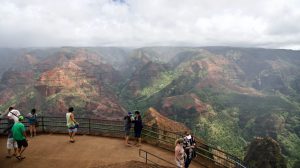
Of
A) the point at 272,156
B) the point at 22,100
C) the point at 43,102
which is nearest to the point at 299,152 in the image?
the point at 272,156

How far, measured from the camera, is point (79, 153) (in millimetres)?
15836

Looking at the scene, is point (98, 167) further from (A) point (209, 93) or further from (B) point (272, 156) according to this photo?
(A) point (209, 93)

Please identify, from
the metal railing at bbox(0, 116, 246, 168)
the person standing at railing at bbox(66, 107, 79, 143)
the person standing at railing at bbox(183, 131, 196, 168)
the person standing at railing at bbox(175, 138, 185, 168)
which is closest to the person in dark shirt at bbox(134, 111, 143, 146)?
the metal railing at bbox(0, 116, 246, 168)

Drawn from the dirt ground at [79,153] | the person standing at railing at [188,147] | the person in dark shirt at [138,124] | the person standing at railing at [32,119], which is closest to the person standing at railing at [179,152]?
the person standing at railing at [188,147]

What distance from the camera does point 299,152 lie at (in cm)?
8419

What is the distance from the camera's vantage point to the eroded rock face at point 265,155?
2035 inches

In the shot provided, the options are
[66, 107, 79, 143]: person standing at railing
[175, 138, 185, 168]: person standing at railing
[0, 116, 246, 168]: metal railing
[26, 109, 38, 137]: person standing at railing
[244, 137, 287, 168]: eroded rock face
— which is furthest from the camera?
[244, 137, 287, 168]: eroded rock face

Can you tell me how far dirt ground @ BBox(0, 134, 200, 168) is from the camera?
14.3 metres

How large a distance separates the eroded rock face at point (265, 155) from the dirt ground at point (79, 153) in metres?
39.7

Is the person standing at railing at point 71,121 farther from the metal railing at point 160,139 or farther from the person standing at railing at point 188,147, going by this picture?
the person standing at railing at point 188,147

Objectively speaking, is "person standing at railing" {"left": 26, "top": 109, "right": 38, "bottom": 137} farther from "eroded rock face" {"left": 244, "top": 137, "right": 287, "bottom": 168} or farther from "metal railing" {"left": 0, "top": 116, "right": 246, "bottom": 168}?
"eroded rock face" {"left": 244, "top": 137, "right": 287, "bottom": 168}

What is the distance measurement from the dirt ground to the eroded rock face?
130ft

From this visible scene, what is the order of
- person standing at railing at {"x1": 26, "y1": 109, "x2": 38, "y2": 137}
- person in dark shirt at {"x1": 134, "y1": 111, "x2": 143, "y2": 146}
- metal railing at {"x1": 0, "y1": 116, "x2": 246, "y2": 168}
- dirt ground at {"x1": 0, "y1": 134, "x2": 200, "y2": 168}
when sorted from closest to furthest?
metal railing at {"x1": 0, "y1": 116, "x2": 246, "y2": 168}
dirt ground at {"x1": 0, "y1": 134, "x2": 200, "y2": 168}
person in dark shirt at {"x1": 134, "y1": 111, "x2": 143, "y2": 146}
person standing at railing at {"x1": 26, "y1": 109, "x2": 38, "y2": 137}

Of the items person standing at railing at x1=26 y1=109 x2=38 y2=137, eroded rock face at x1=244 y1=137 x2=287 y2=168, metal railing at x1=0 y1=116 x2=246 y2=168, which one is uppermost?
person standing at railing at x1=26 y1=109 x2=38 y2=137
